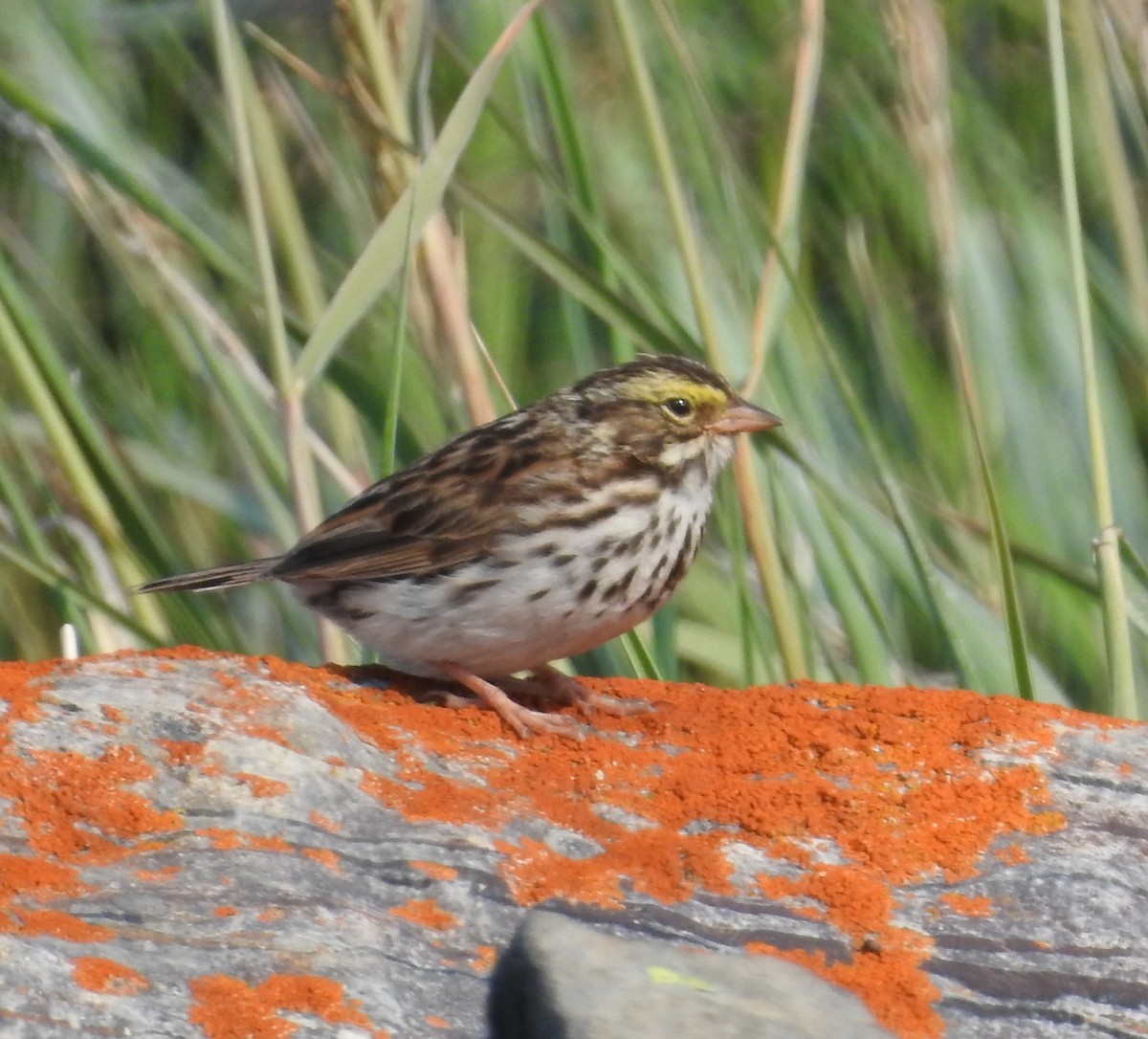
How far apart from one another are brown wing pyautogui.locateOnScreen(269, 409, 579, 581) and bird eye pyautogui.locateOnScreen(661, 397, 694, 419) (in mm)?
252

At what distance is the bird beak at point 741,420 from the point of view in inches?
148

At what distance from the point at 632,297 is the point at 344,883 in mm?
1714

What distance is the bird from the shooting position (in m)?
3.55

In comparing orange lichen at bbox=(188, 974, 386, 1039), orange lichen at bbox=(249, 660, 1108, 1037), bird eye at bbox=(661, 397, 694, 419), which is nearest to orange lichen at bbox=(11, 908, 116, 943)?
orange lichen at bbox=(188, 974, 386, 1039)

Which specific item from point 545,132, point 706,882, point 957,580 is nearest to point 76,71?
point 545,132

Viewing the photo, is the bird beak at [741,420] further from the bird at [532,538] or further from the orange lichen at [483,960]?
the orange lichen at [483,960]

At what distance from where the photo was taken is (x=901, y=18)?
364 cm

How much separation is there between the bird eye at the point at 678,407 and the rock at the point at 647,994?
1.91m

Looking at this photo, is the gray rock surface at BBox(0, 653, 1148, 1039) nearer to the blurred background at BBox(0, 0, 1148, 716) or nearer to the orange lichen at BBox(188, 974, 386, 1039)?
the orange lichen at BBox(188, 974, 386, 1039)

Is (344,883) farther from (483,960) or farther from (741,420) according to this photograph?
(741,420)

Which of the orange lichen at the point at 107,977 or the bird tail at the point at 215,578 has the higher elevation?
the orange lichen at the point at 107,977

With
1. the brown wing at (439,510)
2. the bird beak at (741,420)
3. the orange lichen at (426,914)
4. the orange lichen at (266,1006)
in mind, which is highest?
the bird beak at (741,420)

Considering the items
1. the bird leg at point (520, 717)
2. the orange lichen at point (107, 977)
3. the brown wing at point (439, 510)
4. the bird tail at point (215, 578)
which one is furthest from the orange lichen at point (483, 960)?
the bird tail at point (215, 578)

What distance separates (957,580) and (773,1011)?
6.50 feet
